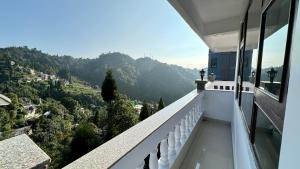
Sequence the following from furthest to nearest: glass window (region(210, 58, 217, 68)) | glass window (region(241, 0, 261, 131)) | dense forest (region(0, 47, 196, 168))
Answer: dense forest (region(0, 47, 196, 168)) → glass window (region(210, 58, 217, 68)) → glass window (region(241, 0, 261, 131))

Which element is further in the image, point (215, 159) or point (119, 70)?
point (119, 70)

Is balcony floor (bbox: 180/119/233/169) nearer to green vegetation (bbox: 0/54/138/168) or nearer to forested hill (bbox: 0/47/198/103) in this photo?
green vegetation (bbox: 0/54/138/168)

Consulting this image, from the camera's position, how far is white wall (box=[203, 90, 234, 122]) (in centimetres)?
414

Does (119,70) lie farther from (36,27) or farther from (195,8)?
(195,8)

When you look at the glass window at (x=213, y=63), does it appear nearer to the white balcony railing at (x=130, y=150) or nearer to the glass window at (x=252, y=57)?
the glass window at (x=252, y=57)

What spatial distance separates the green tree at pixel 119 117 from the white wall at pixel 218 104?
14615mm

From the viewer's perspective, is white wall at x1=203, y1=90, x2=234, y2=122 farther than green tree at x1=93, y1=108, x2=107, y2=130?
A: No

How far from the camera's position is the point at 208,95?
4395mm

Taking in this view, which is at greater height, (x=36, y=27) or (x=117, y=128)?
(x=36, y=27)

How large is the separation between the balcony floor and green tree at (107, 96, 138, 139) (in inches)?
601

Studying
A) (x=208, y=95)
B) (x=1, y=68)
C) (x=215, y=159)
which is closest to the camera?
(x=215, y=159)

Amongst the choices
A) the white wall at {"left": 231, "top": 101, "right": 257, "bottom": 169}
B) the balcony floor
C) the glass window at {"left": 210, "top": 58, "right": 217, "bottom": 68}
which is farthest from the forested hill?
the white wall at {"left": 231, "top": 101, "right": 257, "bottom": 169}

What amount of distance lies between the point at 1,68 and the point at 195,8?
15.2 m

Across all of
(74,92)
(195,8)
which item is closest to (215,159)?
(195,8)
